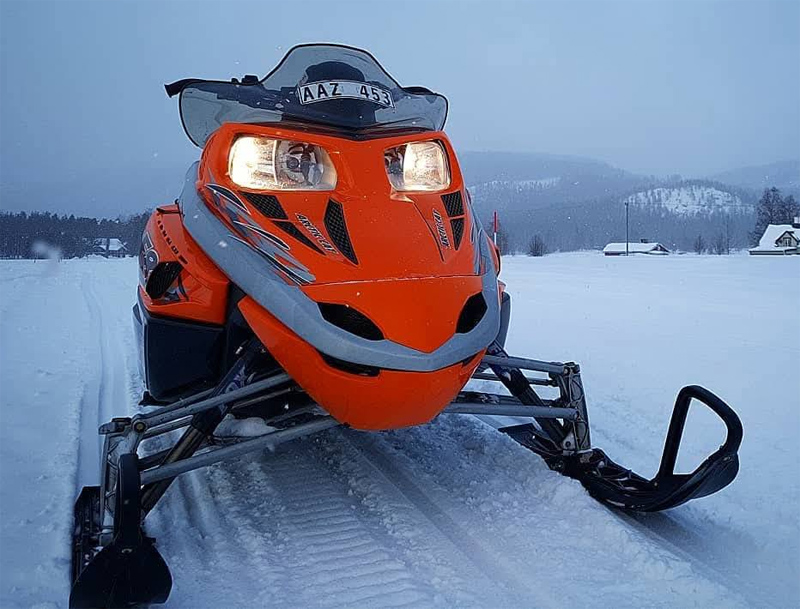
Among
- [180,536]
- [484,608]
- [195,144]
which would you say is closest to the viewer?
[484,608]

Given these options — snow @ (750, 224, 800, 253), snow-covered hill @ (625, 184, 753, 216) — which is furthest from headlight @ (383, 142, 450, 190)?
snow-covered hill @ (625, 184, 753, 216)

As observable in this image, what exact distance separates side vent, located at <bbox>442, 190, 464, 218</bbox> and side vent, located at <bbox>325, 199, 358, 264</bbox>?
0.52 metres

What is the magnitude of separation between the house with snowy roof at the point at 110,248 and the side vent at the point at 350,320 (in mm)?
44655

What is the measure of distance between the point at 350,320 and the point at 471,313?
0.51 m

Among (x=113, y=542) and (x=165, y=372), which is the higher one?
(x=165, y=372)

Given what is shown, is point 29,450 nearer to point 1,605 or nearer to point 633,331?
point 1,605

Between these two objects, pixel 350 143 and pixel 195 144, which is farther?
pixel 195 144

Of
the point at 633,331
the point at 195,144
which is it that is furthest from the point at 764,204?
the point at 195,144

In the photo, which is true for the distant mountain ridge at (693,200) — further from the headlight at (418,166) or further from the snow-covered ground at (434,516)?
the headlight at (418,166)

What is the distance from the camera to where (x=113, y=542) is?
2273 millimetres

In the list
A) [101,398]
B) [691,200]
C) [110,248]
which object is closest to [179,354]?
[101,398]

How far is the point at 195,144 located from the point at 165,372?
1.36 meters

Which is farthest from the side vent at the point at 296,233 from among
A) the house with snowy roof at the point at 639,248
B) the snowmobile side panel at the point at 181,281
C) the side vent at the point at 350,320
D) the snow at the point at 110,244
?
the house with snowy roof at the point at 639,248

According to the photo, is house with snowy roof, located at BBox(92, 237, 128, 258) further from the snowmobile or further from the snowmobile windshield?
the snowmobile
